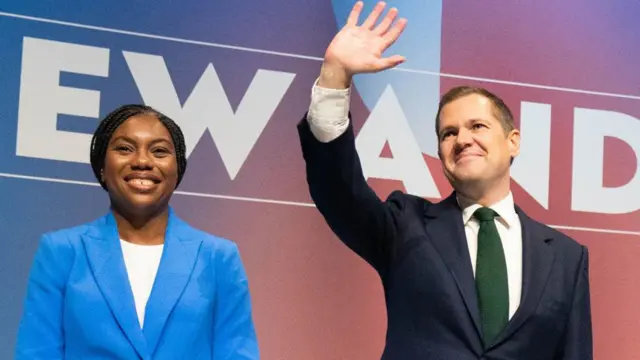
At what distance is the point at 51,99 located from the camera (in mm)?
3223

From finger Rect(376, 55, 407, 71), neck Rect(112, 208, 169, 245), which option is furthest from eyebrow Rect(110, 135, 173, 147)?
finger Rect(376, 55, 407, 71)

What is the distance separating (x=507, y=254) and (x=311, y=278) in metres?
1.07

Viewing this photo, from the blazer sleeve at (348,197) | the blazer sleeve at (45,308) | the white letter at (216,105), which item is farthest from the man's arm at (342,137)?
the white letter at (216,105)

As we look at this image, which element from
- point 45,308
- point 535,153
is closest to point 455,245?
point 45,308

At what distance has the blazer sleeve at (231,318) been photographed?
239 cm

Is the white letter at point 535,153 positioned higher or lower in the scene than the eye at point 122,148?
higher

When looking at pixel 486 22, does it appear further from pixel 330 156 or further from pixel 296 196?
pixel 330 156

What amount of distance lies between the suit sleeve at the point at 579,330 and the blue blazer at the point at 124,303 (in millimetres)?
771

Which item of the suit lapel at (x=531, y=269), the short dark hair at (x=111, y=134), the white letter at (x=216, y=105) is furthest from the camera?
the white letter at (x=216, y=105)

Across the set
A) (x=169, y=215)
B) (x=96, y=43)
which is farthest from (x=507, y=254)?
(x=96, y=43)

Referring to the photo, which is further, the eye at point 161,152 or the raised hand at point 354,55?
the eye at point 161,152

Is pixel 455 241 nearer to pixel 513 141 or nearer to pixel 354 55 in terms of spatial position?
pixel 513 141

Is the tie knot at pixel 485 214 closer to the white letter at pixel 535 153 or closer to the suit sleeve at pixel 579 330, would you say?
the suit sleeve at pixel 579 330

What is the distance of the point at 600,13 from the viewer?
3.91 metres
